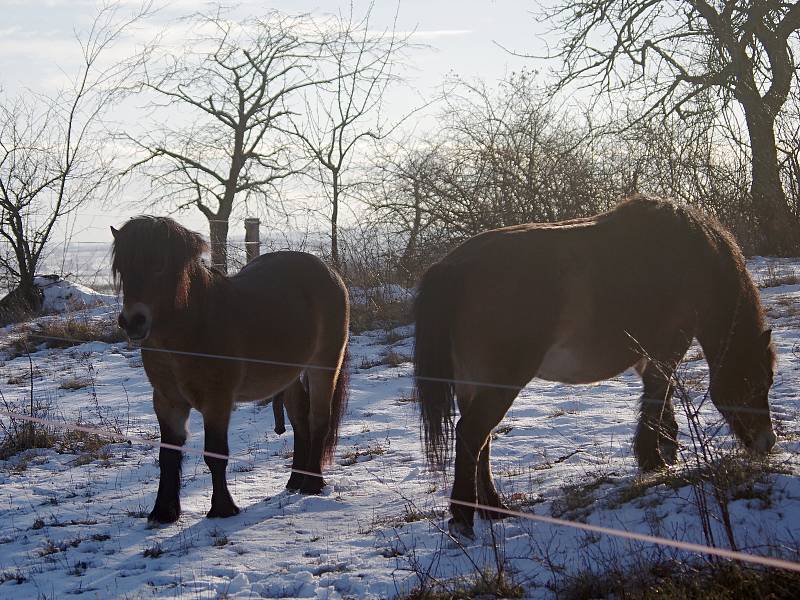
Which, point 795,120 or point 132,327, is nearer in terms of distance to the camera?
point 132,327

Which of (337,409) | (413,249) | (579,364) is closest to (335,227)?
(413,249)

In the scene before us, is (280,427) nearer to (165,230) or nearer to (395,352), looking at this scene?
(165,230)

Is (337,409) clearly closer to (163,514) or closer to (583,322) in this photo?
(163,514)

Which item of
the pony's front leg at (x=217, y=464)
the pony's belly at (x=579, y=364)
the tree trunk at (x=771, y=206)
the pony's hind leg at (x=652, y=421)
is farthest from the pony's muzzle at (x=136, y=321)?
the tree trunk at (x=771, y=206)

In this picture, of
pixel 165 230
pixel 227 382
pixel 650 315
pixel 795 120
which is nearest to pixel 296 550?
pixel 227 382

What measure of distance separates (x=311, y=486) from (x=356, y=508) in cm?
50

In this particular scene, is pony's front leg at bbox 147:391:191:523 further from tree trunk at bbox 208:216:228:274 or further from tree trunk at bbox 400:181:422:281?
tree trunk at bbox 400:181:422:281

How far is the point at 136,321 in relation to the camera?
468 cm

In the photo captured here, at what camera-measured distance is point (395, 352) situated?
32.8 ft

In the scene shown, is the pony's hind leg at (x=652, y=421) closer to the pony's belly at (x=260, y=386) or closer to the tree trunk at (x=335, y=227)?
the pony's belly at (x=260, y=386)

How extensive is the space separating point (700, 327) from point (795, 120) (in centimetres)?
1005

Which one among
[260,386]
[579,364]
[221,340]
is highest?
[221,340]

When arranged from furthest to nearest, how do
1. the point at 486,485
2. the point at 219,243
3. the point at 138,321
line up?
the point at 219,243
the point at 138,321
the point at 486,485

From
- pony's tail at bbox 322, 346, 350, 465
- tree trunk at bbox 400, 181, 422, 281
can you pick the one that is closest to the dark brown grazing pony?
pony's tail at bbox 322, 346, 350, 465
